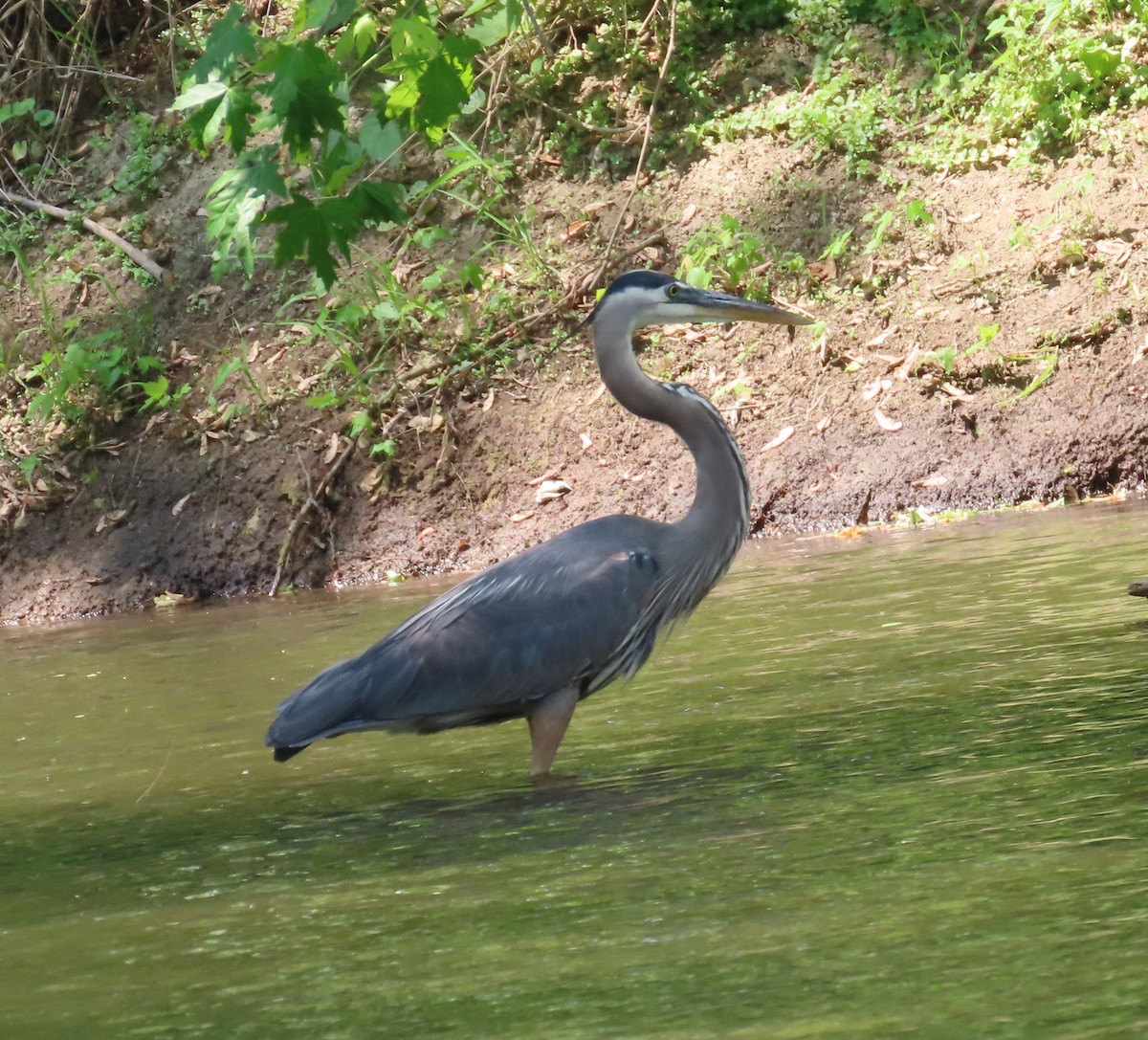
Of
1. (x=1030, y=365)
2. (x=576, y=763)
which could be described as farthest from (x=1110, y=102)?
(x=576, y=763)

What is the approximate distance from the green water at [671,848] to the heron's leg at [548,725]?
73 millimetres

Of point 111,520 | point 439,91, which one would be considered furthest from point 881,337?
point 439,91

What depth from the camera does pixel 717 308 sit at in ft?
20.4

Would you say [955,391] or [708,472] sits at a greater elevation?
[708,472]

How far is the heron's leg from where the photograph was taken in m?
5.20

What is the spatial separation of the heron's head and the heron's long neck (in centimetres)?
26

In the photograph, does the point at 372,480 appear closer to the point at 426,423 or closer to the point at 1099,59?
the point at 426,423

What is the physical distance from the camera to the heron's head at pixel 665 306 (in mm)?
6164

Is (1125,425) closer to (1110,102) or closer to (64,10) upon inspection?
(1110,102)

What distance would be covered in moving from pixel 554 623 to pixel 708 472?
792 mm

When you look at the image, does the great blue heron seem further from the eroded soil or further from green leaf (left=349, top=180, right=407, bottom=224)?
the eroded soil

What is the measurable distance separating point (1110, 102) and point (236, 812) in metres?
8.92

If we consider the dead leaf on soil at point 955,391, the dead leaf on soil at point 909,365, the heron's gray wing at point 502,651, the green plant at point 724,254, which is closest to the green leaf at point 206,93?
the heron's gray wing at point 502,651

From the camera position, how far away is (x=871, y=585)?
292 inches
